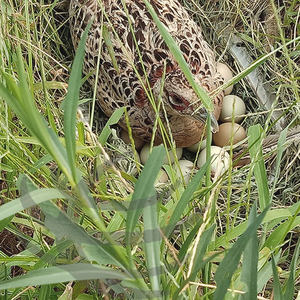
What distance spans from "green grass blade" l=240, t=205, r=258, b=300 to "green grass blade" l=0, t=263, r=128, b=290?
0.48 ft

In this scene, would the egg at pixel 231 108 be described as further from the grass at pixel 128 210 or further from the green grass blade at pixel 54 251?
the green grass blade at pixel 54 251

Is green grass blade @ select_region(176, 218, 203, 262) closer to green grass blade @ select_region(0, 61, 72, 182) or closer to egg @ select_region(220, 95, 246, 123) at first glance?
green grass blade @ select_region(0, 61, 72, 182)

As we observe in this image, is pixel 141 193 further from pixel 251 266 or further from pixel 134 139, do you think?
pixel 134 139

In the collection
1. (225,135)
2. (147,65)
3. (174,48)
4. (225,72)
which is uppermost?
(174,48)

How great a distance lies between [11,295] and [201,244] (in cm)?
41

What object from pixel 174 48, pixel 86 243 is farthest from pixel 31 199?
pixel 174 48

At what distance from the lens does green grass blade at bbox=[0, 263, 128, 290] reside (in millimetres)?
664

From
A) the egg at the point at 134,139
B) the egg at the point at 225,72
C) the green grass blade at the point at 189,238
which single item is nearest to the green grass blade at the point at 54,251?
the green grass blade at the point at 189,238

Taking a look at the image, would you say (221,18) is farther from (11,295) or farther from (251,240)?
(251,240)

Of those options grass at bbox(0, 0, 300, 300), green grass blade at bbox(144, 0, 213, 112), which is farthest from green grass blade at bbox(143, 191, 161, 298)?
green grass blade at bbox(144, 0, 213, 112)

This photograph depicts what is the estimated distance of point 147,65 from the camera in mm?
1716

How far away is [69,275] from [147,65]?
3.63 feet

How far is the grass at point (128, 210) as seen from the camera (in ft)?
2.24

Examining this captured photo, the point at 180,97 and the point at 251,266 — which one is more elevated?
the point at 251,266
